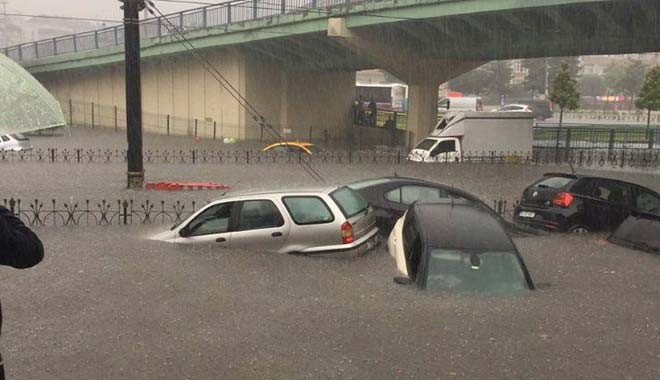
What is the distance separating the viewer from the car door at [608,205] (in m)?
11.9

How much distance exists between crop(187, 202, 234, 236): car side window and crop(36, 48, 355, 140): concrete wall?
27667mm

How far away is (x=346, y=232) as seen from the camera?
8.85 metres

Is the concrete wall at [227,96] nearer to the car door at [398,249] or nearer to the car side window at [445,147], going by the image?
the car side window at [445,147]

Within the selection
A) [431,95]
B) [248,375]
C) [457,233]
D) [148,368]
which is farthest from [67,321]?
[431,95]

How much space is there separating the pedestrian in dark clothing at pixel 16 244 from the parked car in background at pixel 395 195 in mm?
7940

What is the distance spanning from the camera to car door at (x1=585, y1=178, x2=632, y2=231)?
1186cm

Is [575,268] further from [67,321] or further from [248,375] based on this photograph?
[67,321]

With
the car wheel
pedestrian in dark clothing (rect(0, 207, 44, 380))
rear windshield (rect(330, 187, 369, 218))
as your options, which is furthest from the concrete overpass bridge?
pedestrian in dark clothing (rect(0, 207, 44, 380))

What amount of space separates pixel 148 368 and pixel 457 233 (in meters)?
3.68

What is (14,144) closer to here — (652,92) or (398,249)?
(398,249)


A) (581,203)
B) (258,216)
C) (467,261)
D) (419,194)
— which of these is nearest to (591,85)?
(581,203)

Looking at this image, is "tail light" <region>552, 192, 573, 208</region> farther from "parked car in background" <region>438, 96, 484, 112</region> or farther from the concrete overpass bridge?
"parked car in background" <region>438, 96, 484, 112</region>

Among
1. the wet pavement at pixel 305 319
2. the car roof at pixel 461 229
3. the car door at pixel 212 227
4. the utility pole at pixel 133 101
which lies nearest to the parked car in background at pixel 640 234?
the wet pavement at pixel 305 319

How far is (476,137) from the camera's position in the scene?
2683cm
